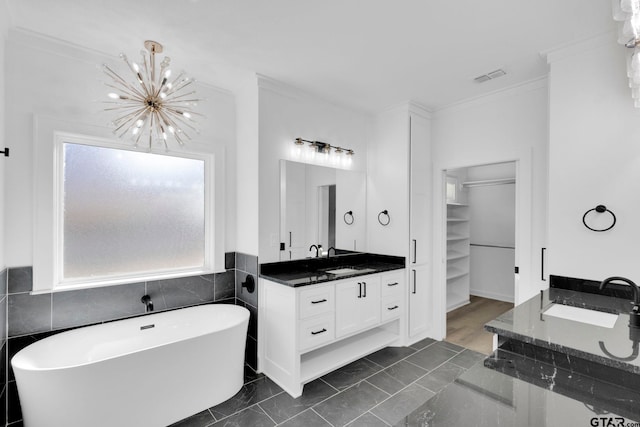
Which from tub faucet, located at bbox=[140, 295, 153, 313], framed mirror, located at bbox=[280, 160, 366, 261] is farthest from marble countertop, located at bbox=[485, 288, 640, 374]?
tub faucet, located at bbox=[140, 295, 153, 313]

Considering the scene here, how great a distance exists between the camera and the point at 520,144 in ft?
10.1

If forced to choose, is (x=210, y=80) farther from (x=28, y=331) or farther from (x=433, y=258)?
(x=433, y=258)

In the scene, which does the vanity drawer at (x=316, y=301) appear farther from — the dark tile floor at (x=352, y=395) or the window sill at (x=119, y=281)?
the window sill at (x=119, y=281)

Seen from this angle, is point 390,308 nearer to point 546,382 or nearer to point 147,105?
point 546,382

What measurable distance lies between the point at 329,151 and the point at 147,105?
1873 millimetres

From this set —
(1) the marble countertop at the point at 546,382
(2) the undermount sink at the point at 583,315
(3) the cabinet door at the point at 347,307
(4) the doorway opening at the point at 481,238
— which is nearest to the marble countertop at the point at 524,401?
(1) the marble countertop at the point at 546,382

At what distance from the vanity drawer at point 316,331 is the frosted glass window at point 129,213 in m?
1.31

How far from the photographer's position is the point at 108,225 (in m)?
2.66

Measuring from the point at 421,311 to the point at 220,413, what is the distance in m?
2.44

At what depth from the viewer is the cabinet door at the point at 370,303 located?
3.10 metres

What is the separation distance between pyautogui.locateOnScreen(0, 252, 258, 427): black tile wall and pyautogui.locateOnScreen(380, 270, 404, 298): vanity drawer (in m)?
1.37

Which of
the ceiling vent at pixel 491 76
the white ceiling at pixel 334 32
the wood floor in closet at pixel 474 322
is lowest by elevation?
the wood floor in closet at pixel 474 322

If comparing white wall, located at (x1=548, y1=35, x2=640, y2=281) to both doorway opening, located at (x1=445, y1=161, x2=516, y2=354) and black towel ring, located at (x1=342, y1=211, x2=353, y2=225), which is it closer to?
black towel ring, located at (x1=342, y1=211, x2=353, y2=225)

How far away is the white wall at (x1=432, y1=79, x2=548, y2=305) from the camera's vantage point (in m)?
2.92
